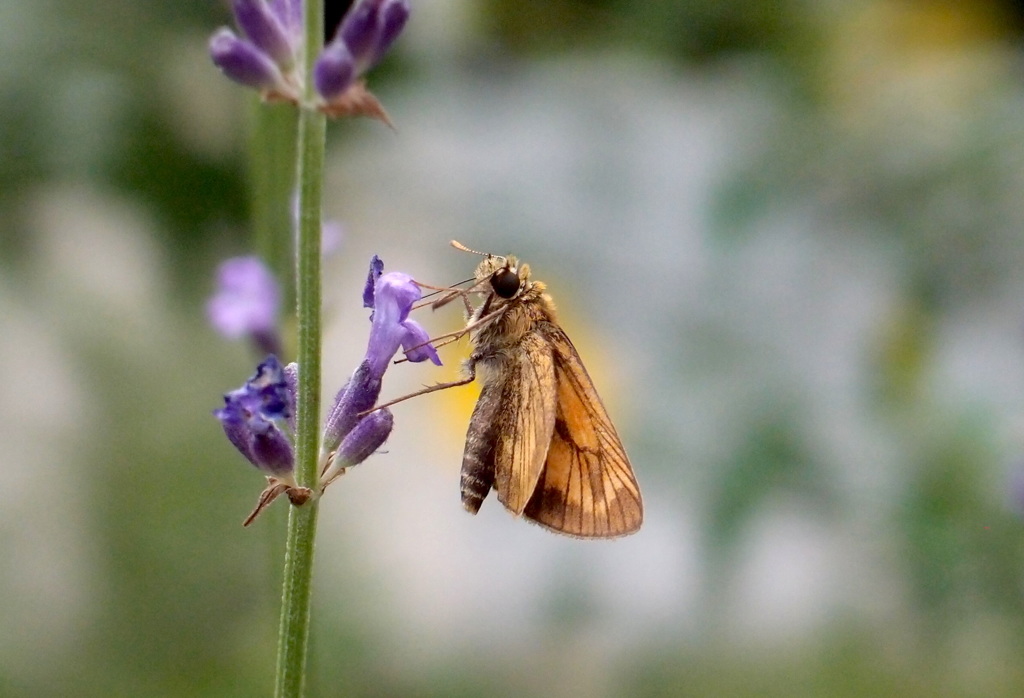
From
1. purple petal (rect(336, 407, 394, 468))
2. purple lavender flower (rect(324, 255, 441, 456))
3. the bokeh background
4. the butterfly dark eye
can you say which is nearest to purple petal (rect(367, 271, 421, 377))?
purple lavender flower (rect(324, 255, 441, 456))

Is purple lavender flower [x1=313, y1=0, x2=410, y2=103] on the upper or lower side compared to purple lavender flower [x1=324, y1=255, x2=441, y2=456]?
upper

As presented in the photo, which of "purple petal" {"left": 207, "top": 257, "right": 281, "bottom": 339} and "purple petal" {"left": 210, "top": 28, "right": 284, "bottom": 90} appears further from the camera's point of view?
"purple petal" {"left": 207, "top": 257, "right": 281, "bottom": 339}

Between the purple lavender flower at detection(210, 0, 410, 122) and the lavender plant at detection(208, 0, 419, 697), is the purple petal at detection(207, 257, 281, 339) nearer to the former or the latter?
the lavender plant at detection(208, 0, 419, 697)

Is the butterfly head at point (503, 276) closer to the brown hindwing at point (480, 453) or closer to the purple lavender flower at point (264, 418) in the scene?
the brown hindwing at point (480, 453)

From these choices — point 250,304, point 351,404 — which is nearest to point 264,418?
point 351,404

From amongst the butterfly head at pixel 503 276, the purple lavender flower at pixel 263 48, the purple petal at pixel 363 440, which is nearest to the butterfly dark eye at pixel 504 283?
the butterfly head at pixel 503 276

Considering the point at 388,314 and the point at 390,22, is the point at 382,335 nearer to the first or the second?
the point at 388,314

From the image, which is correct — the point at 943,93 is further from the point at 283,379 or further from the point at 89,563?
the point at 89,563
